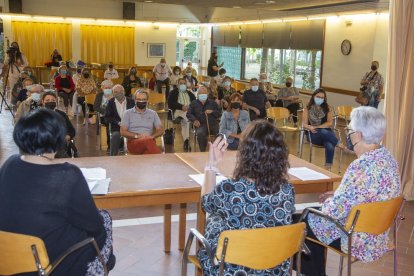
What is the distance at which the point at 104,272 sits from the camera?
7.56ft

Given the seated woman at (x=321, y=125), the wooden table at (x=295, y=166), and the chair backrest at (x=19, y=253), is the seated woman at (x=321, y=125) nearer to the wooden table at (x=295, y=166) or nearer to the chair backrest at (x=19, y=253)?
the wooden table at (x=295, y=166)

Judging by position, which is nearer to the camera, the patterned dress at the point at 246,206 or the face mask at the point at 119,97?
the patterned dress at the point at 246,206

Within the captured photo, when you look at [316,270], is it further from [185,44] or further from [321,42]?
[185,44]

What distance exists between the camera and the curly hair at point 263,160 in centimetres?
213

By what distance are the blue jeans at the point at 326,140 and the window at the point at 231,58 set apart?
36.4 ft

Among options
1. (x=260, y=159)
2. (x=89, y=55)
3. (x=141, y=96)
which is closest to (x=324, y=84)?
(x=141, y=96)

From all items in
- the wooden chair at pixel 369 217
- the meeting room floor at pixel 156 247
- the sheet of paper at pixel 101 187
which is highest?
the sheet of paper at pixel 101 187

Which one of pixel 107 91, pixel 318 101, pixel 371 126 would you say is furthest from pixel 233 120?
pixel 371 126

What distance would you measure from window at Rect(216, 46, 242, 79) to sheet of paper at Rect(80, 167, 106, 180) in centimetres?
1451

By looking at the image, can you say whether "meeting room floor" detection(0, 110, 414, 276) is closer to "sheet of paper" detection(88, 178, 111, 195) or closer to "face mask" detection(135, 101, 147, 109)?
"sheet of paper" detection(88, 178, 111, 195)

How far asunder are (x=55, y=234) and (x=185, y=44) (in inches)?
738

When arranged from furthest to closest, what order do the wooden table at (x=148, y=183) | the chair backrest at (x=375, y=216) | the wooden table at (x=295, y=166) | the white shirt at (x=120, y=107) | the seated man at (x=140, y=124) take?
the white shirt at (x=120, y=107) → the seated man at (x=140, y=124) → the wooden table at (x=295, y=166) → the wooden table at (x=148, y=183) → the chair backrest at (x=375, y=216)

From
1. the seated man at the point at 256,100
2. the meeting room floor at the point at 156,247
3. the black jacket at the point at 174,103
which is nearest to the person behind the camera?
the meeting room floor at the point at 156,247

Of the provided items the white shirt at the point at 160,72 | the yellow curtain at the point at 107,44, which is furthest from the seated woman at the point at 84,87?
the yellow curtain at the point at 107,44
